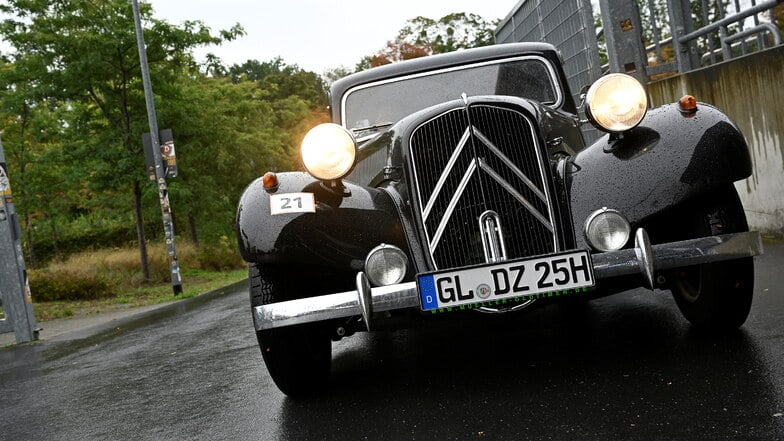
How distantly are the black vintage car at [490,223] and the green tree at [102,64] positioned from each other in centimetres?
1538

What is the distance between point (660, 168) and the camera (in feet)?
12.7

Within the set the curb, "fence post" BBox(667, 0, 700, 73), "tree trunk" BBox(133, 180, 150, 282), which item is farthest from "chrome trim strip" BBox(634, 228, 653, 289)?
"tree trunk" BBox(133, 180, 150, 282)

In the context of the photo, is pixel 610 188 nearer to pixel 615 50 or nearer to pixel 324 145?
pixel 324 145

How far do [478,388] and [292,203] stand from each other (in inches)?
48.5

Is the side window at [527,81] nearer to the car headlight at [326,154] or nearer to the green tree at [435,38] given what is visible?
the car headlight at [326,154]

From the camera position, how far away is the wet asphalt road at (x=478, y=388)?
3.21 meters

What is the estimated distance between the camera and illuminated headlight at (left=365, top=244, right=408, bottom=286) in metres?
3.77

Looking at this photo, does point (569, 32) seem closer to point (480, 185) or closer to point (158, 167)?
point (480, 185)

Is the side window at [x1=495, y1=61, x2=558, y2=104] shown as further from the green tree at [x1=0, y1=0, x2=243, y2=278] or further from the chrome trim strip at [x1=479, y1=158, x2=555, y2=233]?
the green tree at [x1=0, y1=0, x2=243, y2=278]

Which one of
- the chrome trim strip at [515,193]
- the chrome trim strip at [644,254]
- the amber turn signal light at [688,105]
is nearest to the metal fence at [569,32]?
the amber turn signal light at [688,105]

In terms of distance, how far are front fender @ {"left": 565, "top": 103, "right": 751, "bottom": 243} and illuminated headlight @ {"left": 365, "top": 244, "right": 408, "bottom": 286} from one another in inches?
32.2

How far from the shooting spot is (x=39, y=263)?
31484mm

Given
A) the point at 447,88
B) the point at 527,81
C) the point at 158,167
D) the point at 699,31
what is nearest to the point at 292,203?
the point at 447,88

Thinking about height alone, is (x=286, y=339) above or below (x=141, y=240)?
below
